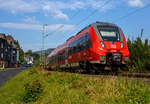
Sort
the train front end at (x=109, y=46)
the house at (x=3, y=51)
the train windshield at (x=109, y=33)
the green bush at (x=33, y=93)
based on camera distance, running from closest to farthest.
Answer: the green bush at (x=33, y=93) → the train front end at (x=109, y=46) → the train windshield at (x=109, y=33) → the house at (x=3, y=51)

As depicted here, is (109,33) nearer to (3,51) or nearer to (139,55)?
(139,55)

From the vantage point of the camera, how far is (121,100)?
4.48 meters

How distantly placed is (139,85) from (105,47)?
22.1 ft

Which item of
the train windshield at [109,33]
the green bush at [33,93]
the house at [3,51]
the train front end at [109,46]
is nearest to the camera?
the green bush at [33,93]

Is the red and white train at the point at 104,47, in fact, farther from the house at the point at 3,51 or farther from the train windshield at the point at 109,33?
the house at the point at 3,51

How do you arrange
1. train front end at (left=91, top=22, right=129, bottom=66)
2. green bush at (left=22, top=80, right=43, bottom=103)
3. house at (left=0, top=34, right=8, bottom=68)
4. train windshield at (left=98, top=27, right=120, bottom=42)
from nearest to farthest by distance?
green bush at (left=22, top=80, right=43, bottom=103) → train front end at (left=91, top=22, right=129, bottom=66) → train windshield at (left=98, top=27, right=120, bottom=42) → house at (left=0, top=34, right=8, bottom=68)

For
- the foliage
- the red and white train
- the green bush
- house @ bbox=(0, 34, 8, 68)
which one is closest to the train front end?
the red and white train

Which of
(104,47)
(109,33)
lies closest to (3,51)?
(109,33)

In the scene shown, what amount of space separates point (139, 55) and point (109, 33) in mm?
2666

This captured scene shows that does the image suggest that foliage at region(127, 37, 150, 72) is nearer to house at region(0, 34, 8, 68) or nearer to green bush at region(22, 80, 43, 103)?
green bush at region(22, 80, 43, 103)

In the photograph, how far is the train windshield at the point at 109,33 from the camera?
1240 cm

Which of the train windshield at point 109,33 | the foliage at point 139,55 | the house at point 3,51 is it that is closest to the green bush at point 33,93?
the train windshield at point 109,33

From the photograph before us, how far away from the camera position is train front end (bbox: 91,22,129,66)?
1177cm

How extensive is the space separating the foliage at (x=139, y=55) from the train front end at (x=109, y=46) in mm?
1030
